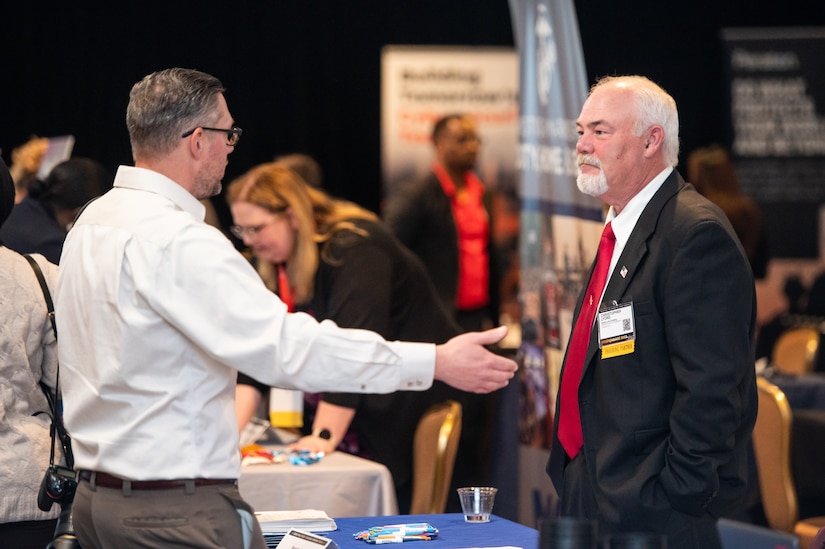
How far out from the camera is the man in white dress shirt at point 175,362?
2070mm

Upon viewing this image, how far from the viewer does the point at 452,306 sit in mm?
6691

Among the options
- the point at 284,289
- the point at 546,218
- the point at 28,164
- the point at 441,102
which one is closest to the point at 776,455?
the point at 546,218

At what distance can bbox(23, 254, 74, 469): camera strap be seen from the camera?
263cm

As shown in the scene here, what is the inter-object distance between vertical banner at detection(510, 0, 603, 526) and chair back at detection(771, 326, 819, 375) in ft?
8.41

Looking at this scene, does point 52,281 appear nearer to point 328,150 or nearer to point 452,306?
point 452,306

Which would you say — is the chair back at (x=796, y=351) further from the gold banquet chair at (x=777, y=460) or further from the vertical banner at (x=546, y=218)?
the vertical banner at (x=546, y=218)

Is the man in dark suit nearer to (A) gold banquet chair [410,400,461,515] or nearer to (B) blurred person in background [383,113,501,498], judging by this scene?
(A) gold banquet chair [410,400,461,515]

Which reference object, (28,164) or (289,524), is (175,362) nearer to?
(289,524)

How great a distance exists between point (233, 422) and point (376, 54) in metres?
6.56

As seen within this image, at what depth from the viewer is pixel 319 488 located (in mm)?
3652

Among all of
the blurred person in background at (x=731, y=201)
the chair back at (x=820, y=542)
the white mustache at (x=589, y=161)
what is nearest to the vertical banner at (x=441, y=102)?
the blurred person in background at (x=731, y=201)

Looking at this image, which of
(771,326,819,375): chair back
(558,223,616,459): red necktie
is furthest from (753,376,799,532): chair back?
(771,326,819,375): chair back

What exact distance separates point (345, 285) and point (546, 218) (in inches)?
28.9

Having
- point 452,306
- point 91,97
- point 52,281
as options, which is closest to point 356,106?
point 91,97
